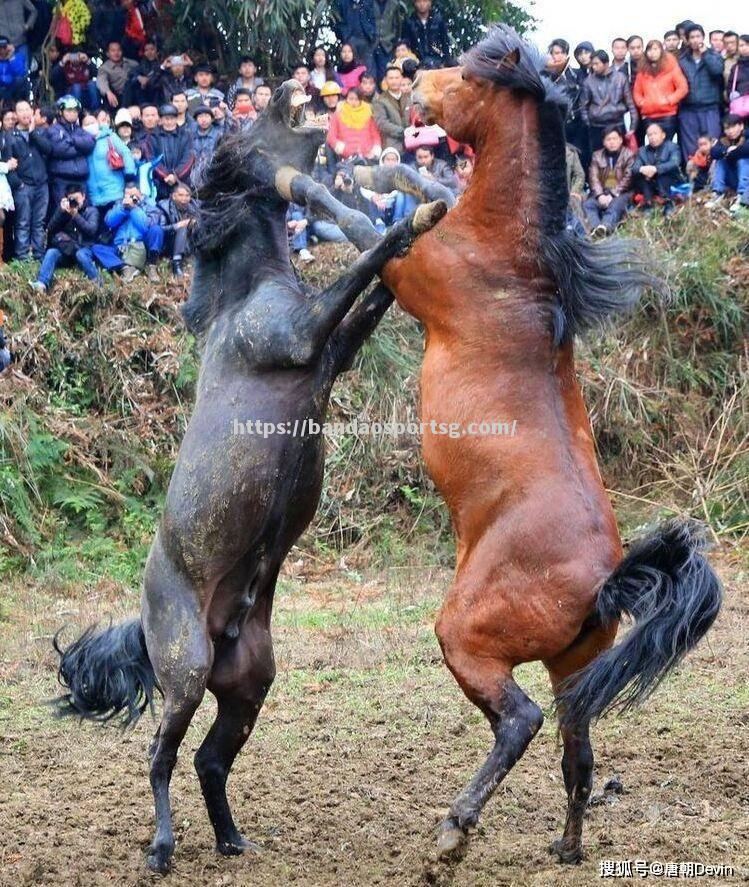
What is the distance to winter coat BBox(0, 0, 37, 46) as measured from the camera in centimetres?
1258

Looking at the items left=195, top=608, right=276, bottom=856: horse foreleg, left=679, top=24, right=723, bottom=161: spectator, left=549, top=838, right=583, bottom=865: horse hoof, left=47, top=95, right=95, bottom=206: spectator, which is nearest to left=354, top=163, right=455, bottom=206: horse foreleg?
left=195, top=608, right=276, bottom=856: horse foreleg

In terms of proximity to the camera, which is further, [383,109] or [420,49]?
[420,49]

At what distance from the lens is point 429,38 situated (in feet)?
45.2

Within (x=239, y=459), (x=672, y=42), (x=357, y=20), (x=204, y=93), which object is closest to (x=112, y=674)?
(x=239, y=459)

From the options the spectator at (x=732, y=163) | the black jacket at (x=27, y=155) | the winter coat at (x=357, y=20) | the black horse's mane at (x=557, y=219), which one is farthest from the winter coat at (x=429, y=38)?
the black horse's mane at (x=557, y=219)

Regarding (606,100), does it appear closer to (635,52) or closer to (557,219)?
(635,52)

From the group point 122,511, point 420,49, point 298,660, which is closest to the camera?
point 298,660

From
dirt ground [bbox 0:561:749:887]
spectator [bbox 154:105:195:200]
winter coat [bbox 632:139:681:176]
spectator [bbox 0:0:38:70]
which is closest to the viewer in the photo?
dirt ground [bbox 0:561:749:887]

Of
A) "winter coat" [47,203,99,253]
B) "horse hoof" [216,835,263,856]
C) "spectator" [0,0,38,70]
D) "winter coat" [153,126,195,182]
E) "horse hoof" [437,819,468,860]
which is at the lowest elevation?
"horse hoof" [216,835,263,856]

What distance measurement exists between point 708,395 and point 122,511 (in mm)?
5400

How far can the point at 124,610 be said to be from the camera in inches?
343

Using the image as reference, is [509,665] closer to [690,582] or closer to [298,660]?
[690,582]

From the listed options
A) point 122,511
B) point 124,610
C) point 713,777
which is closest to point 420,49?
point 122,511

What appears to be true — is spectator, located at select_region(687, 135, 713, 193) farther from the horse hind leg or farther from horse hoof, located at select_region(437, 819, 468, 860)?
horse hoof, located at select_region(437, 819, 468, 860)
